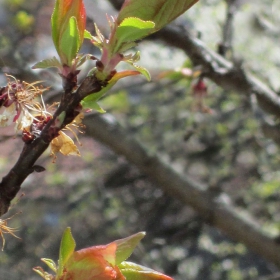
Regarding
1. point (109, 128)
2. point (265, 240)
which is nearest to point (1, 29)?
point (109, 128)

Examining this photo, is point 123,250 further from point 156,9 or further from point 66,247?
point 156,9

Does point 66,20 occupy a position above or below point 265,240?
above

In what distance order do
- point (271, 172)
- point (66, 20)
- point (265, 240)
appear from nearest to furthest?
point (66, 20) < point (265, 240) < point (271, 172)

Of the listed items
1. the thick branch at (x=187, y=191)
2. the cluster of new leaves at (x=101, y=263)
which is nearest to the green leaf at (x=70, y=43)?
the cluster of new leaves at (x=101, y=263)

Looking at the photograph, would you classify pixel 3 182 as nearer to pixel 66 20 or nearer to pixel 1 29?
pixel 66 20

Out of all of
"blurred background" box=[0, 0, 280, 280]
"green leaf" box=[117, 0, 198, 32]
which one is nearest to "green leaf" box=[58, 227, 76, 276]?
"green leaf" box=[117, 0, 198, 32]

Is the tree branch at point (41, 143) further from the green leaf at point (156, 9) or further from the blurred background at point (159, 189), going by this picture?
the blurred background at point (159, 189)
